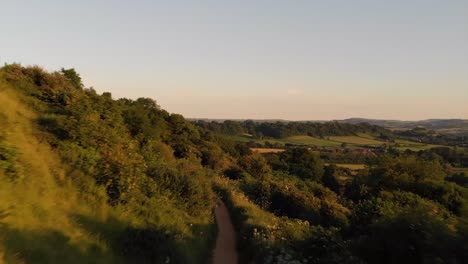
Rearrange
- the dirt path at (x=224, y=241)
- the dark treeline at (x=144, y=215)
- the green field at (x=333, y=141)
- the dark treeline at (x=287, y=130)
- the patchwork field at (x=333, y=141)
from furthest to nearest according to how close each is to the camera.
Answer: the dark treeline at (x=287, y=130) → the green field at (x=333, y=141) → the patchwork field at (x=333, y=141) → the dirt path at (x=224, y=241) → the dark treeline at (x=144, y=215)

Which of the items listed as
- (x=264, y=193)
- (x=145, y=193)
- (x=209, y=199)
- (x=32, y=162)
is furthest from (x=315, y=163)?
(x=32, y=162)

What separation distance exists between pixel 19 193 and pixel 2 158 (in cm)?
104

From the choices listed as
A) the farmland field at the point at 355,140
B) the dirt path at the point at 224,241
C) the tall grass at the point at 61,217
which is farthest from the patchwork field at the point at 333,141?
the tall grass at the point at 61,217

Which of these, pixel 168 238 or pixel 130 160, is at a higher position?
pixel 130 160

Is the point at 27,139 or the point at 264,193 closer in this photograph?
the point at 27,139

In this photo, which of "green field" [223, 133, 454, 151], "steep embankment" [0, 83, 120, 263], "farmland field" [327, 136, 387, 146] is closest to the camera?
"steep embankment" [0, 83, 120, 263]

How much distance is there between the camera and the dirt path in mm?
14376

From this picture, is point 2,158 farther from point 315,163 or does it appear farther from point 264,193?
point 315,163

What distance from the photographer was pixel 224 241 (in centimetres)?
1650

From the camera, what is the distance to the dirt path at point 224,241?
47.2 feet

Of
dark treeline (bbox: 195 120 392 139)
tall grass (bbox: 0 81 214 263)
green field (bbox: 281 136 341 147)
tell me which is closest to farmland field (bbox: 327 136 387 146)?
green field (bbox: 281 136 341 147)

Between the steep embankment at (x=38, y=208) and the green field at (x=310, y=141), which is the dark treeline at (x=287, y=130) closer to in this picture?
the green field at (x=310, y=141)

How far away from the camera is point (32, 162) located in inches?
381

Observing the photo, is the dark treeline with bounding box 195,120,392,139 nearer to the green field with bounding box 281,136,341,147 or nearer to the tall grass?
the green field with bounding box 281,136,341,147
